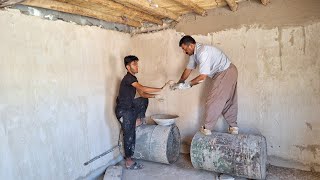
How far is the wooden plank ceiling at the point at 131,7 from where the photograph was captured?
8.86 feet

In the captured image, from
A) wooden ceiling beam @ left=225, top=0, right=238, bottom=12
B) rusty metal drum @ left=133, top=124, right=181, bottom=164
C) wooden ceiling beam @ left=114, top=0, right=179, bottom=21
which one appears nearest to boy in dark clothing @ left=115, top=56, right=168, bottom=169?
rusty metal drum @ left=133, top=124, right=181, bottom=164

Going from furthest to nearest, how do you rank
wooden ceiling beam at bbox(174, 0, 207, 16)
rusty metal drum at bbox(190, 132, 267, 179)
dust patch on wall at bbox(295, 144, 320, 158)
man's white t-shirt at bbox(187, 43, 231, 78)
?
man's white t-shirt at bbox(187, 43, 231, 78) < dust patch on wall at bbox(295, 144, 320, 158) < wooden ceiling beam at bbox(174, 0, 207, 16) < rusty metal drum at bbox(190, 132, 267, 179)

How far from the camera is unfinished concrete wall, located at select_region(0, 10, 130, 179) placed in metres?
2.33

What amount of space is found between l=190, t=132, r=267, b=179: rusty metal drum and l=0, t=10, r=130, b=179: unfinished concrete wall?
1.42m

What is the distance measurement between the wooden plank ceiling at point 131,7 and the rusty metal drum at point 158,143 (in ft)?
5.42

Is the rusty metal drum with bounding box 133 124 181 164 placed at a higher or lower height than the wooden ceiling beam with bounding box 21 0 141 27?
lower

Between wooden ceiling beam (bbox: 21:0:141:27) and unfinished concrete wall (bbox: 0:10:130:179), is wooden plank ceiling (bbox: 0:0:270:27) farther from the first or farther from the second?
unfinished concrete wall (bbox: 0:10:130:179)

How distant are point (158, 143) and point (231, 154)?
104 centimetres

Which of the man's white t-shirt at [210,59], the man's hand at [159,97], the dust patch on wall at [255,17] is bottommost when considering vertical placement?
the man's hand at [159,97]

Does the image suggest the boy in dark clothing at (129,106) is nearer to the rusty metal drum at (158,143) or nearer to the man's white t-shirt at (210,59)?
the rusty metal drum at (158,143)

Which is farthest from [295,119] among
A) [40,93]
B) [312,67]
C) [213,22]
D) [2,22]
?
[2,22]

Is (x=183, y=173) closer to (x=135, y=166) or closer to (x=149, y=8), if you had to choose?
(x=135, y=166)

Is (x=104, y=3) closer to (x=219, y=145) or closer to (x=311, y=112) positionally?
(x=219, y=145)

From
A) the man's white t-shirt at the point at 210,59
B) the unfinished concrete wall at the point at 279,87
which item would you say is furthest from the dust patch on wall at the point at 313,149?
the man's white t-shirt at the point at 210,59
